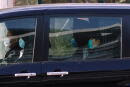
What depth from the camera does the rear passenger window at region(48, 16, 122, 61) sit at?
4605mm

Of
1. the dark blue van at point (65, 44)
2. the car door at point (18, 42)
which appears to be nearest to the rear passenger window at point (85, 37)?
the dark blue van at point (65, 44)

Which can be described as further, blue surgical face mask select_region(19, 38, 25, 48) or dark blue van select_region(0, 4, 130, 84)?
blue surgical face mask select_region(19, 38, 25, 48)

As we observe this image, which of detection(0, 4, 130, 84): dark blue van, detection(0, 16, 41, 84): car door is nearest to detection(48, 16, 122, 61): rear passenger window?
detection(0, 4, 130, 84): dark blue van

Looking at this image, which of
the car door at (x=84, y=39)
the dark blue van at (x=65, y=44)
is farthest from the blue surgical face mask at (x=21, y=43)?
the car door at (x=84, y=39)

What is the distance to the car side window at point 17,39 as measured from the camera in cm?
459

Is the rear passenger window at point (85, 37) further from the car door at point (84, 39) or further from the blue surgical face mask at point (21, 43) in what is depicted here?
the blue surgical face mask at point (21, 43)

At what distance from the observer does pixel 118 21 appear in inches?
183

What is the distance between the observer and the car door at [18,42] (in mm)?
4547

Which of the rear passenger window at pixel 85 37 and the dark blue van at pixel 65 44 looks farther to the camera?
the rear passenger window at pixel 85 37

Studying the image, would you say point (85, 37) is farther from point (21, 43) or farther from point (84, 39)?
point (21, 43)

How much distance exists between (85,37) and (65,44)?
23 cm

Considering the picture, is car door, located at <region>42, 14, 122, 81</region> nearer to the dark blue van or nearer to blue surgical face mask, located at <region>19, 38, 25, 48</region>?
the dark blue van

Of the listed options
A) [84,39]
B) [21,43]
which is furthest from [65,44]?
[21,43]

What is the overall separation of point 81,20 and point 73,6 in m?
0.22
